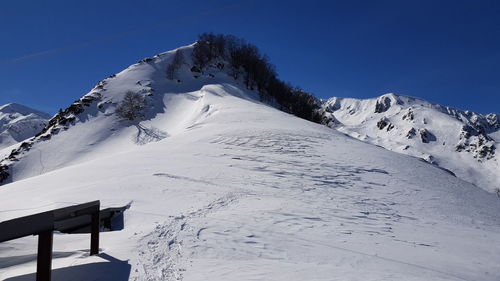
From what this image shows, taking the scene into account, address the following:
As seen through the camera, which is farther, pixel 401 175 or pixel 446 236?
pixel 401 175

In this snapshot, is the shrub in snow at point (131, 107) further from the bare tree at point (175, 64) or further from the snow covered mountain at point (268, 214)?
the snow covered mountain at point (268, 214)

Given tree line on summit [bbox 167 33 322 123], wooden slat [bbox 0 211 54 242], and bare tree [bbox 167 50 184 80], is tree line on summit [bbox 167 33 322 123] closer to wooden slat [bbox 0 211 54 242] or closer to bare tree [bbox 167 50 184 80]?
bare tree [bbox 167 50 184 80]

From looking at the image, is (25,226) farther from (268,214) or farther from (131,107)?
(131,107)

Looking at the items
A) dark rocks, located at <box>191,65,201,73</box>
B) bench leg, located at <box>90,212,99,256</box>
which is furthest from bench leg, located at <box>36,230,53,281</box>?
dark rocks, located at <box>191,65,201,73</box>

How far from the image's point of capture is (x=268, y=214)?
8.70m

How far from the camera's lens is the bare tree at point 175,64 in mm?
70094

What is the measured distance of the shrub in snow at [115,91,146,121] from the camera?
47097 millimetres

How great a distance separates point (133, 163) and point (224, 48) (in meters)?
79.6

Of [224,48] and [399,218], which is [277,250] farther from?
[224,48]

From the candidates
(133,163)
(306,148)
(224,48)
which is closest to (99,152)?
(133,163)

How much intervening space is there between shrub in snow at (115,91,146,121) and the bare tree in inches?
731

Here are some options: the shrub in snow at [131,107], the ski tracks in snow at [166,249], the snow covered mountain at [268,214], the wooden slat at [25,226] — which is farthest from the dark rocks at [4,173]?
the wooden slat at [25,226]

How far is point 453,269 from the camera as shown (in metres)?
6.29

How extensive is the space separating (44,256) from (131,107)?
4697cm
